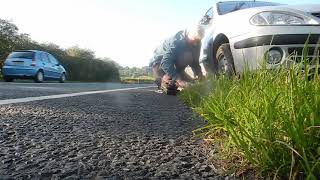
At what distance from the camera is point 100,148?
69.5 inches

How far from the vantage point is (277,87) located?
6.43ft

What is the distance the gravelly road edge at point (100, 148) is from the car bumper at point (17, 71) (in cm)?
1462

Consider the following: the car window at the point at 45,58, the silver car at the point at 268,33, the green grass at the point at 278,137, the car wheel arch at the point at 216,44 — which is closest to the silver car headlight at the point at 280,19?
the silver car at the point at 268,33

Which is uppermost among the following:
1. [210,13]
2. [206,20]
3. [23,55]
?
[210,13]

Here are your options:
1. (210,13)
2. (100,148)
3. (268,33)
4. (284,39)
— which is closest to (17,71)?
(210,13)

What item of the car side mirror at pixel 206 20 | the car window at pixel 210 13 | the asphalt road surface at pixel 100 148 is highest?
the car window at pixel 210 13

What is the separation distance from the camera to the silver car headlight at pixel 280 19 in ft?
14.3

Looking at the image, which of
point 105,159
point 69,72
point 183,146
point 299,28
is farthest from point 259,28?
point 69,72

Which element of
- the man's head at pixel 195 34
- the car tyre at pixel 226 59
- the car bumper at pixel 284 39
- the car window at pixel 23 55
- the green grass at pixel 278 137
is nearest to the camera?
the green grass at pixel 278 137

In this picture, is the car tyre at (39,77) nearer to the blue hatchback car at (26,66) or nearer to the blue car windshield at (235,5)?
the blue hatchback car at (26,66)

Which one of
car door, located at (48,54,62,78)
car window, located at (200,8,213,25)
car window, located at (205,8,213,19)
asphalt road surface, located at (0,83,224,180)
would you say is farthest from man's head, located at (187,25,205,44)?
car door, located at (48,54,62,78)

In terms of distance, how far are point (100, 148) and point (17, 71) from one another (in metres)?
15.9

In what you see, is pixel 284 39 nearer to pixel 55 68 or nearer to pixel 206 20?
pixel 206 20

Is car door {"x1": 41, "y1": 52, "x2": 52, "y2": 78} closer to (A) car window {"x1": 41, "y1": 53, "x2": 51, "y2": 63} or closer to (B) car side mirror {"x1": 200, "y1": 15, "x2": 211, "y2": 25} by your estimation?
(A) car window {"x1": 41, "y1": 53, "x2": 51, "y2": 63}
